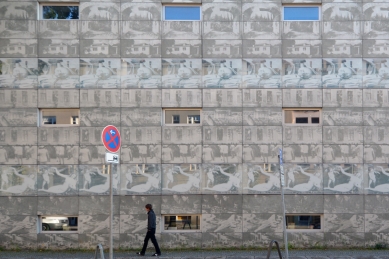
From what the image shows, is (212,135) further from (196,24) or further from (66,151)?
(66,151)

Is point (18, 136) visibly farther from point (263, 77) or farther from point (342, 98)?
point (342, 98)

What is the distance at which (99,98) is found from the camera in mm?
13711

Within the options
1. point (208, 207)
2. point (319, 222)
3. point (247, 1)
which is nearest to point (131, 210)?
point (208, 207)

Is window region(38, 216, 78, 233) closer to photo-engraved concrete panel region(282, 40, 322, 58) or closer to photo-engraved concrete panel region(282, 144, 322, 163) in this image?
photo-engraved concrete panel region(282, 144, 322, 163)

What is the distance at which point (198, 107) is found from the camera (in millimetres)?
13781

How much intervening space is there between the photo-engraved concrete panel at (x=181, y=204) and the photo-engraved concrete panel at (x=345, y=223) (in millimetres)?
3997

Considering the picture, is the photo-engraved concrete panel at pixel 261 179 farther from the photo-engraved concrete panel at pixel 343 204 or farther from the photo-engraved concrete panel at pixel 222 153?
the photo-engraved concrete panel at pixel 343 204

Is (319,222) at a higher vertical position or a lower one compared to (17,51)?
lower

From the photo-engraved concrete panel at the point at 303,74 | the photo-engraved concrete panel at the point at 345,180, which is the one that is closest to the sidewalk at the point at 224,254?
the photo-engraved concrete panel at the point at 345,180

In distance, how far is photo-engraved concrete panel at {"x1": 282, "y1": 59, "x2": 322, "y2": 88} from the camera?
45.2 ft

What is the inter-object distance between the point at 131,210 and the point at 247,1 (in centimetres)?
741

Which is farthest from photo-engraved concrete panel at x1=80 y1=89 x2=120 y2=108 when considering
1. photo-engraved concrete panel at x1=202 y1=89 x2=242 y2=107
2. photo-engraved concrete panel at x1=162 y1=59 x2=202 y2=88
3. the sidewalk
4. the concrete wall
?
the sidewalk

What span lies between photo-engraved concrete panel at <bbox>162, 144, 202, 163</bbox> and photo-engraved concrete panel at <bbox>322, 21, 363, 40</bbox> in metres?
5.36

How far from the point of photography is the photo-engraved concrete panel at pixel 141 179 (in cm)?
1358
